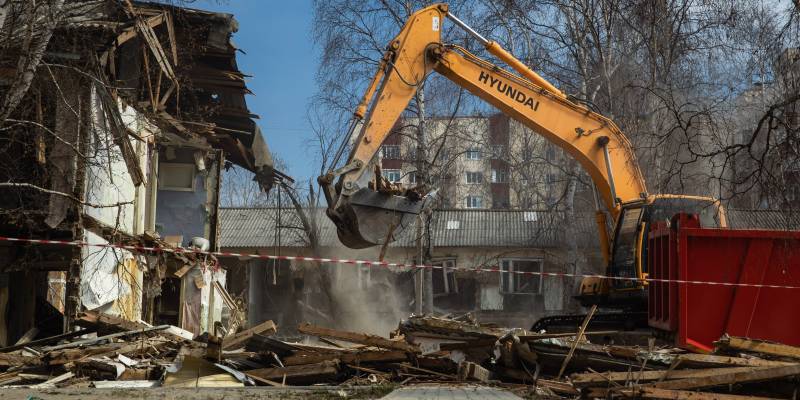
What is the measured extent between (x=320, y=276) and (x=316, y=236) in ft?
5.37

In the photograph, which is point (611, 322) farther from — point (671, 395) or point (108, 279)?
point (108, 279)

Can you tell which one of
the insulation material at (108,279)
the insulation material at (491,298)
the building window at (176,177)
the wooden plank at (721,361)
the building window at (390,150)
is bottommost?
the insulation material at (491,298)

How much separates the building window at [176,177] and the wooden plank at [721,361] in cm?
1547

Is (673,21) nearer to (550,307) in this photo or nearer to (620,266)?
(620,266)

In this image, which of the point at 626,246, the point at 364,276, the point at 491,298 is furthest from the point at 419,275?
the point at 626,246

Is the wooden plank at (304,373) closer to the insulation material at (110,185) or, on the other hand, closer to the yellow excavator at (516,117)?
the yellow excavator at (516,117)

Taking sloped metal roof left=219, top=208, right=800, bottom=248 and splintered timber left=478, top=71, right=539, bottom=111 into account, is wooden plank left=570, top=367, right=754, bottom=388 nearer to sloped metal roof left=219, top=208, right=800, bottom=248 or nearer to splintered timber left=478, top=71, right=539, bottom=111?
splintered timber left=478, top=71, right=539, bottom=111

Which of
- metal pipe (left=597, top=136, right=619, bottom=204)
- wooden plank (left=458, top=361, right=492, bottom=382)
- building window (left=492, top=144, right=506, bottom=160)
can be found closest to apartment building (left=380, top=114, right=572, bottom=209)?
building window (left=492, top=144, right=506, bottom=160)

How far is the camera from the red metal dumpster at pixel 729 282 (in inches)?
396

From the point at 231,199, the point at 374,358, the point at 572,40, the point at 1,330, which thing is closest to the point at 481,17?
the point at 572,40

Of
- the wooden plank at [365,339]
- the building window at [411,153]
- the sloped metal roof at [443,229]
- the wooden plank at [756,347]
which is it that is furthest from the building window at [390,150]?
the wooden plank at [756,347]

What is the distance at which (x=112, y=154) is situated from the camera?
14.6m

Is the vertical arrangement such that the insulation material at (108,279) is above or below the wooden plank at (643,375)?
above

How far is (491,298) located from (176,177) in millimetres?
17945
